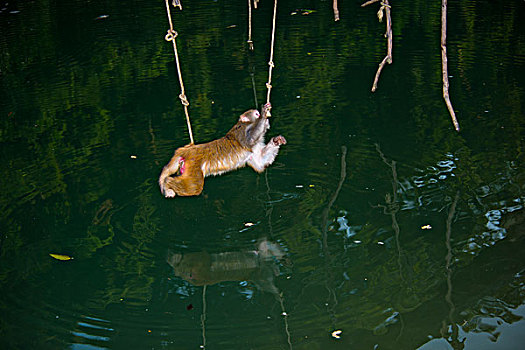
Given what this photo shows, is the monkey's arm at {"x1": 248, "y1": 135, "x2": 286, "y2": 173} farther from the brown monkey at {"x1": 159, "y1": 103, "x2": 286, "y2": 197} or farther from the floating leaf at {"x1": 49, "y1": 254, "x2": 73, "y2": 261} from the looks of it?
the floating leaf at {"x1": 49, "y1": 254, "x2": 73, "y2": 261}

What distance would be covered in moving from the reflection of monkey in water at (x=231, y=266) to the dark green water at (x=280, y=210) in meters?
0.01

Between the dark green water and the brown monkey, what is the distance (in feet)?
1.28

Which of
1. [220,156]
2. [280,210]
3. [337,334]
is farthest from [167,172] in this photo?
[337,334]

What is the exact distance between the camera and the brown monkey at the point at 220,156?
333 cm

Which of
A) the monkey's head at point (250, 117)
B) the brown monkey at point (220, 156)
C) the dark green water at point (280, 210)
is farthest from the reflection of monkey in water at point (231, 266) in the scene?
the monkey's head at point (250, 117)

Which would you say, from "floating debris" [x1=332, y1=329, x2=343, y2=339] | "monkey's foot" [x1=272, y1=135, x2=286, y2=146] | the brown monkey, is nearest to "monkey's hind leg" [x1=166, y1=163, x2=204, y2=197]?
the brown monkey

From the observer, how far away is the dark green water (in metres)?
2.93

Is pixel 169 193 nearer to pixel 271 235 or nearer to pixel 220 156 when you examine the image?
pixel 220 156

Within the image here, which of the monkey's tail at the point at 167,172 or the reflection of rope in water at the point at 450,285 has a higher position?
the monkey's tail at the point at 167,172

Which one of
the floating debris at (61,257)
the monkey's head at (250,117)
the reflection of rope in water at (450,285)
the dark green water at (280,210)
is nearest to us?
the reflection of rope in water at (450,285)

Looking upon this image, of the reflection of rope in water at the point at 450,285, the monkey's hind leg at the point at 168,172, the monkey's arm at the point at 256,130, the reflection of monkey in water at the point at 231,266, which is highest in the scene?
the monkey's arm at the point at 256,130

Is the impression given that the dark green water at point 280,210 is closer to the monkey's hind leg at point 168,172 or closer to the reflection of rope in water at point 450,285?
the reflection of rope in water at point 450,285

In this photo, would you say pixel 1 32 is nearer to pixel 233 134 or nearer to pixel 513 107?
pixel 233 134

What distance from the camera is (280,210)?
12.6 feet
